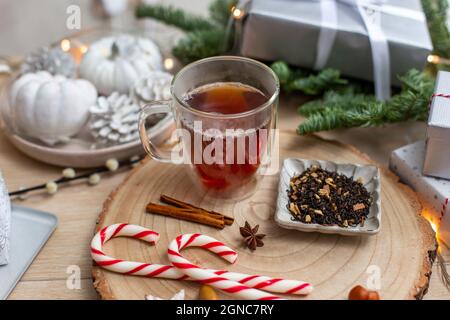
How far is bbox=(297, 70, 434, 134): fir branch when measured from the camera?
57.1 inches

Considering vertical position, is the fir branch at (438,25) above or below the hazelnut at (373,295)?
above

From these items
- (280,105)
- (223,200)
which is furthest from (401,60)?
(223,200)

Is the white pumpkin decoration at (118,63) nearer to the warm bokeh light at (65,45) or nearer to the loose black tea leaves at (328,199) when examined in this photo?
the warm bokeh light at (65,45)

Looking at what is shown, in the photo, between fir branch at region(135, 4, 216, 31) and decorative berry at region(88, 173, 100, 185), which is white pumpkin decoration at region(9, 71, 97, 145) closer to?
decorative berry at region(88, 173, 100, 185)

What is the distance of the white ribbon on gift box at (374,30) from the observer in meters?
1.58

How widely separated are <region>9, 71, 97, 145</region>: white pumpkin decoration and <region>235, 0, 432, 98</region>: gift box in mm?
499

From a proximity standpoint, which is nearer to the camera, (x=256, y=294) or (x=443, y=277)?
(x=256, y=294)

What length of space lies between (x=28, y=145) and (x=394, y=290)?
3.18 ft

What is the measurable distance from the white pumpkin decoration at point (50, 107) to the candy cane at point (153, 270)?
404 millimetres

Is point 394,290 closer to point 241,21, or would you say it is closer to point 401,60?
point 401,60

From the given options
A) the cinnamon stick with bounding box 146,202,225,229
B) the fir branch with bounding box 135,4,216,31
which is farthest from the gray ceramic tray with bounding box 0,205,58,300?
the fir branch with bounding box 135,4,216,31

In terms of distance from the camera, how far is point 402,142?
5.24 feet

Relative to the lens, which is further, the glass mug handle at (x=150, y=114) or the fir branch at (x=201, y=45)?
the fir branch at (x=201, y=45)

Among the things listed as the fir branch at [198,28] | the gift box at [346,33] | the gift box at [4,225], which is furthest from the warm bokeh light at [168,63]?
the gift box at [4,225]
